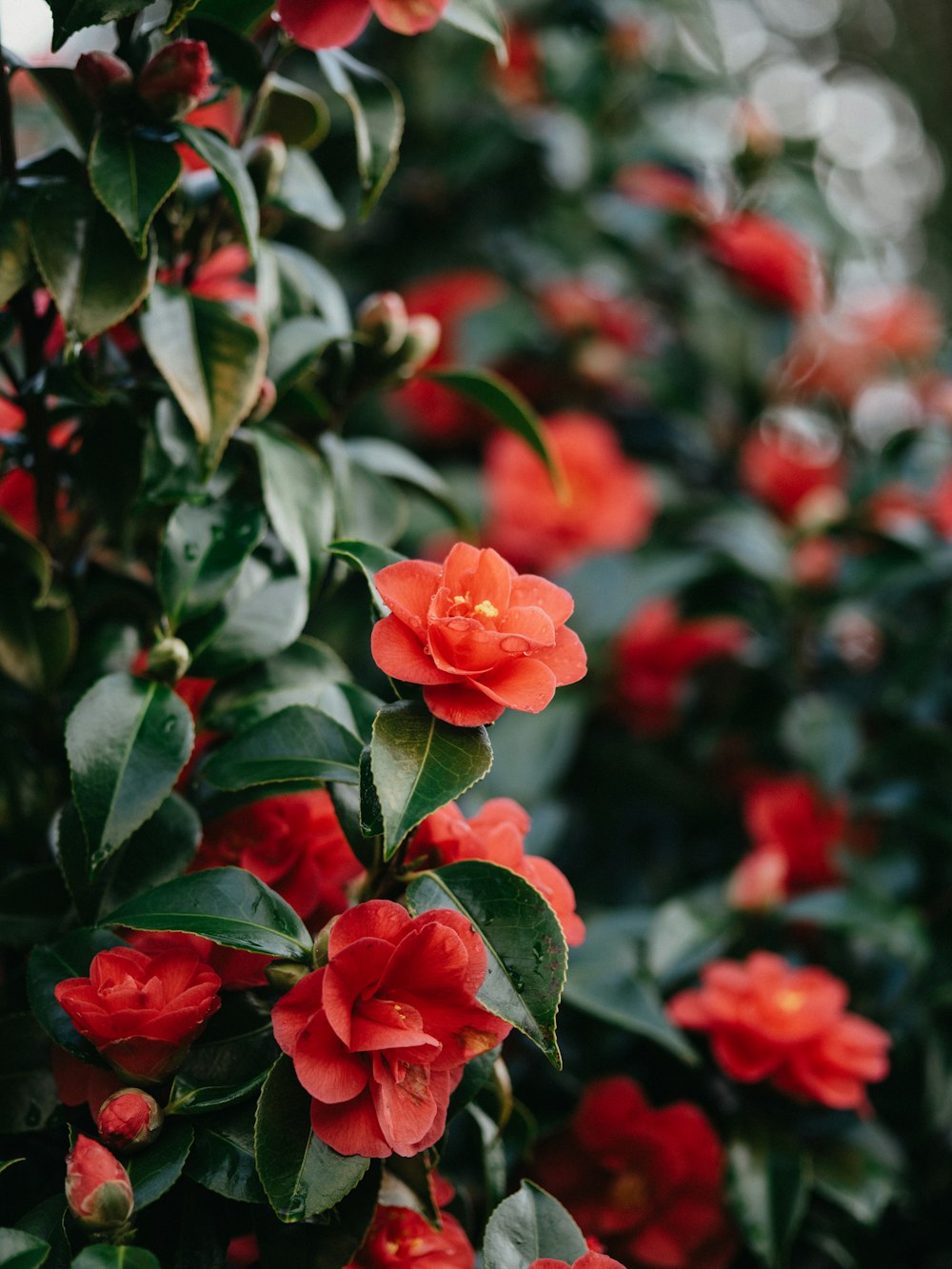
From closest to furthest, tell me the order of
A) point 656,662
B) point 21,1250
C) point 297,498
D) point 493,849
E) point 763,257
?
point 21,1250, point 493,849, point 297,498, point 656,662, point 763,257

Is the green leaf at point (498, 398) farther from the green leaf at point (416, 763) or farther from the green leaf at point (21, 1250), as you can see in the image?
the green leaf at point (21, 1250)

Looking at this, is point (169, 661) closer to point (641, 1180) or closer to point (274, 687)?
point (274, 687)

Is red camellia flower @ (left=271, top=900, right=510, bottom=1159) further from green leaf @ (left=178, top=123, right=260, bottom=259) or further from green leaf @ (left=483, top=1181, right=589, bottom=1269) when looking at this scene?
green leaf @ (left=178, top=123, right=260, bottom=259)

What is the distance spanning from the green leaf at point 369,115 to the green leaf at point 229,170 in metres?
0.08

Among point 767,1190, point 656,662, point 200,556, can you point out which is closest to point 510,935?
point 200,556

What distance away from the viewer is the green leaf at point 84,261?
0.61m

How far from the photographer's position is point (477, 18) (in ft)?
2.18

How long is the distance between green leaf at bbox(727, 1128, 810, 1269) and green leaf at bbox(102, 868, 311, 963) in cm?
44

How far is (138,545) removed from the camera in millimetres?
794

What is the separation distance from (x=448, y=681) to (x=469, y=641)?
2 cm

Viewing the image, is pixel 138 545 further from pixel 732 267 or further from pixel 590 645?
pixel 732 267

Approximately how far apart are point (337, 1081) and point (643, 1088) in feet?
1.65

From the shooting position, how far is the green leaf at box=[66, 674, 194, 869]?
55 cm

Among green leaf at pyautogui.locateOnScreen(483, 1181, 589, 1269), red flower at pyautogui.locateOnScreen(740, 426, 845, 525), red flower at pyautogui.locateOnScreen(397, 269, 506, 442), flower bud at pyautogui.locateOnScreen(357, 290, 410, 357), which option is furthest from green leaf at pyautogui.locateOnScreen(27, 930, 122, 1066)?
red flower at pyautogui.locateOnScreen(740, 426, 845, 525)
